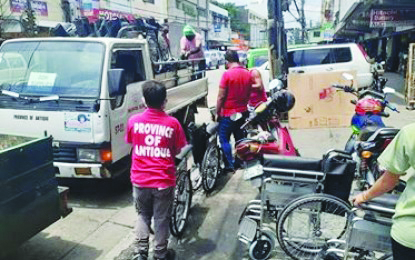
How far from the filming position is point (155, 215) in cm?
331

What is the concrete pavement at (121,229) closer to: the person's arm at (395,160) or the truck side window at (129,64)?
the truck side window at (129,64)

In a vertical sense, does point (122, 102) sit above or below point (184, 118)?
above

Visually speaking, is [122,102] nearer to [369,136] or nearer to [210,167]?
[210,167]

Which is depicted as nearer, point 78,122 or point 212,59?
point 78,122

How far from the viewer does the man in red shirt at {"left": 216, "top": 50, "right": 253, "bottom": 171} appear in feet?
17.4

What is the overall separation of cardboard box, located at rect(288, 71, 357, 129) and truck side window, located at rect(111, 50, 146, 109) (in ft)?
14.1

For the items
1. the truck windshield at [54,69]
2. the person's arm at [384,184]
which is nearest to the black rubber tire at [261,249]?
the person's arm at [384,184]

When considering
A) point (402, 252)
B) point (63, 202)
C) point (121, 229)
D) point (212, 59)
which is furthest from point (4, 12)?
point (402, 252)

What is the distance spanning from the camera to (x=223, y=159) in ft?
19.1

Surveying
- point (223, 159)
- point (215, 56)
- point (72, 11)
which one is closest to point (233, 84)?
point (223, 159)

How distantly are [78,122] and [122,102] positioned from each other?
64 cm

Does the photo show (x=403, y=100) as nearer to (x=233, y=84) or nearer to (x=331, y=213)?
(x=233, y=84)

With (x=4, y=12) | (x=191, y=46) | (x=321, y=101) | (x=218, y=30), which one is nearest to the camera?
(x=321, y=101)

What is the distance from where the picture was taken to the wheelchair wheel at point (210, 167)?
4.95 meters
